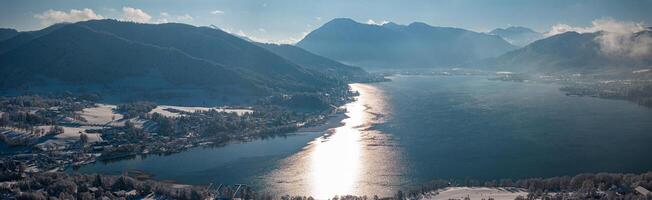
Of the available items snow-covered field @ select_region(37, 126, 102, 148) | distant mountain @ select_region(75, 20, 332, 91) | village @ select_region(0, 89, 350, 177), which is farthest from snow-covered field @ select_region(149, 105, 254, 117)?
distant mountain @ select_region(75, 20, 332, 91)

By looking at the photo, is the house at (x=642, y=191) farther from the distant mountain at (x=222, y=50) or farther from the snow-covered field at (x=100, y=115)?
the distant mountain at (x=222, y=50)

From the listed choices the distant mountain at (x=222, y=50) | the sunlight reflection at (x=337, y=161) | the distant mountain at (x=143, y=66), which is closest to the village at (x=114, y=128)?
the sunlight reflection at (x=337, y=161)

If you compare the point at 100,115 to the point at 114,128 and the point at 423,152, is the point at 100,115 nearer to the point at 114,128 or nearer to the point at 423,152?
the point at 114,128

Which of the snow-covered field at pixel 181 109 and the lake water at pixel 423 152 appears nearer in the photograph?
the lake water at pixel 423 152

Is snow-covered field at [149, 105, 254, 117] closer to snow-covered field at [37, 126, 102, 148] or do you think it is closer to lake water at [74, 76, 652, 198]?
snow-covered field at [37, 126, 102, 148]

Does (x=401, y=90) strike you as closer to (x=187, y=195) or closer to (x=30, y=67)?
(x=30, y=67)

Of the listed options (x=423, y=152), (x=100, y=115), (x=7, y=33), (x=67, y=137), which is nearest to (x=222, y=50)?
(x=100, y=115)

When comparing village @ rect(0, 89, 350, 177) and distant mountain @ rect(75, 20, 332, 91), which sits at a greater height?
distant mountain @ rect(75, 20, 332, 91)
